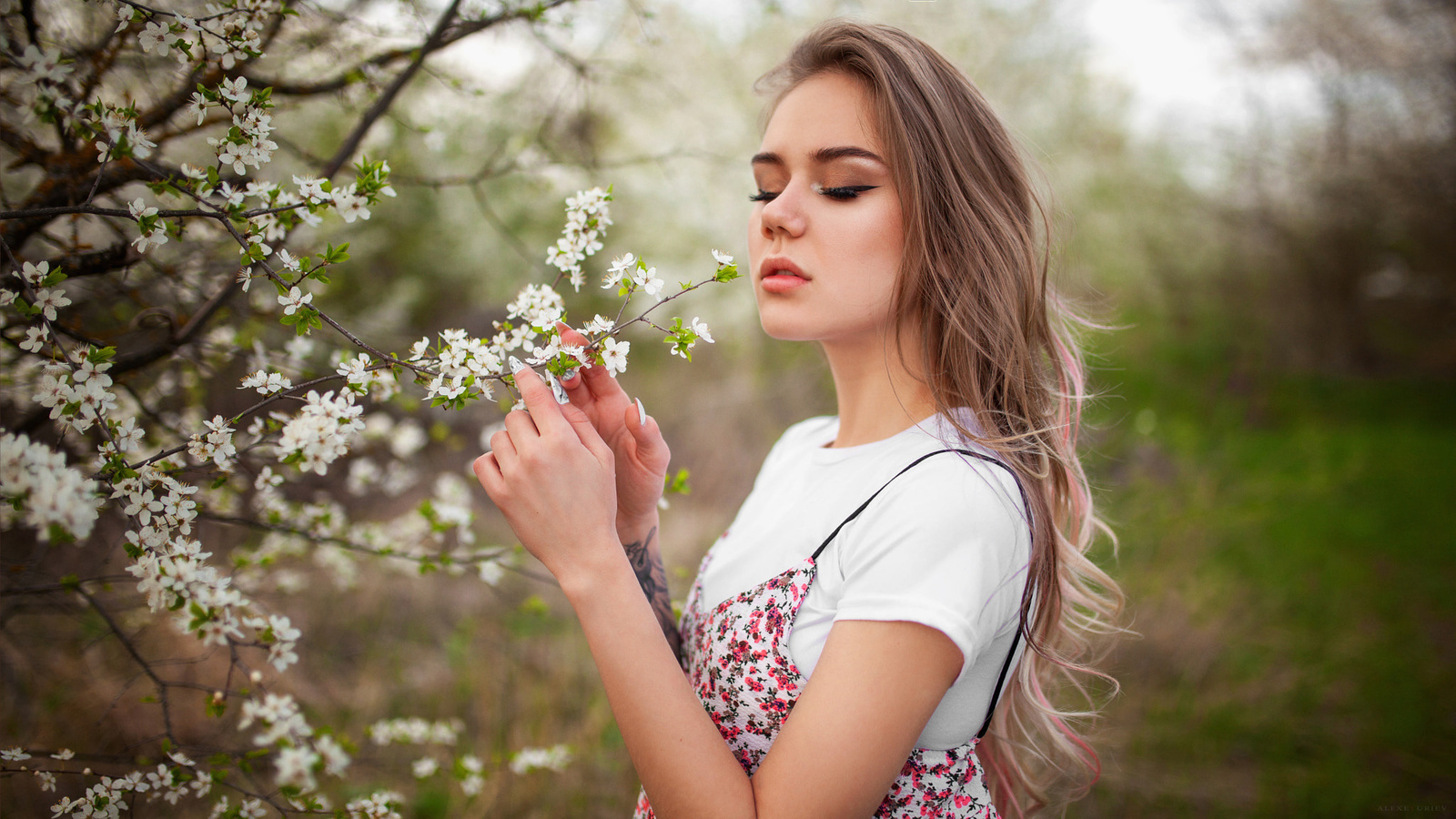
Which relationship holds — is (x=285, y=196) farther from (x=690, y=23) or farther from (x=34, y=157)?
(x=690, y=23)

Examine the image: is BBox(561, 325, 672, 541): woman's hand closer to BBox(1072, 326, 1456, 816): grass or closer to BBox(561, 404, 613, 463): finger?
BBox(561, 404, 613, 463): finger

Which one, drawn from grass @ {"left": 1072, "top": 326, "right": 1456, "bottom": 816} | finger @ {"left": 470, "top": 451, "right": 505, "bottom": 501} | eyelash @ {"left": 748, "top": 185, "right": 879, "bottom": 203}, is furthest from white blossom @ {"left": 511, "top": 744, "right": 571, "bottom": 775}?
grass @ {"left": 1072, "top": 326, "right": 1456, "bottom": 816}

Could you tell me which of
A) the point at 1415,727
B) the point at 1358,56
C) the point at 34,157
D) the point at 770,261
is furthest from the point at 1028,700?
the point at 1358,56

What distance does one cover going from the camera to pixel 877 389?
4.97 ft

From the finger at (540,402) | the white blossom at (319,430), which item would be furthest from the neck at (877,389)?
the white blossom at (319,430)

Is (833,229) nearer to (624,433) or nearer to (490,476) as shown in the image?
(624,433)

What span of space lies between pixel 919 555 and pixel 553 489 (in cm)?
58

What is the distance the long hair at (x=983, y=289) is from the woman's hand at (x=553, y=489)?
0.66m

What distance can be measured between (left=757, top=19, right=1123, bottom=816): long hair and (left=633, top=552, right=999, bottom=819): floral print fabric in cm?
27

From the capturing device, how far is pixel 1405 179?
1012 centimetres

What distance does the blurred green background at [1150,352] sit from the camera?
10.8ft

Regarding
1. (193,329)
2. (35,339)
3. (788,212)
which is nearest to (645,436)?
(788,212)

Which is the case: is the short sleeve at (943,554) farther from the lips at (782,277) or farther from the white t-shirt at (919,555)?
the lips at (782,277)

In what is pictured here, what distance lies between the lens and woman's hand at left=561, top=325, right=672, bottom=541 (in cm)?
131
